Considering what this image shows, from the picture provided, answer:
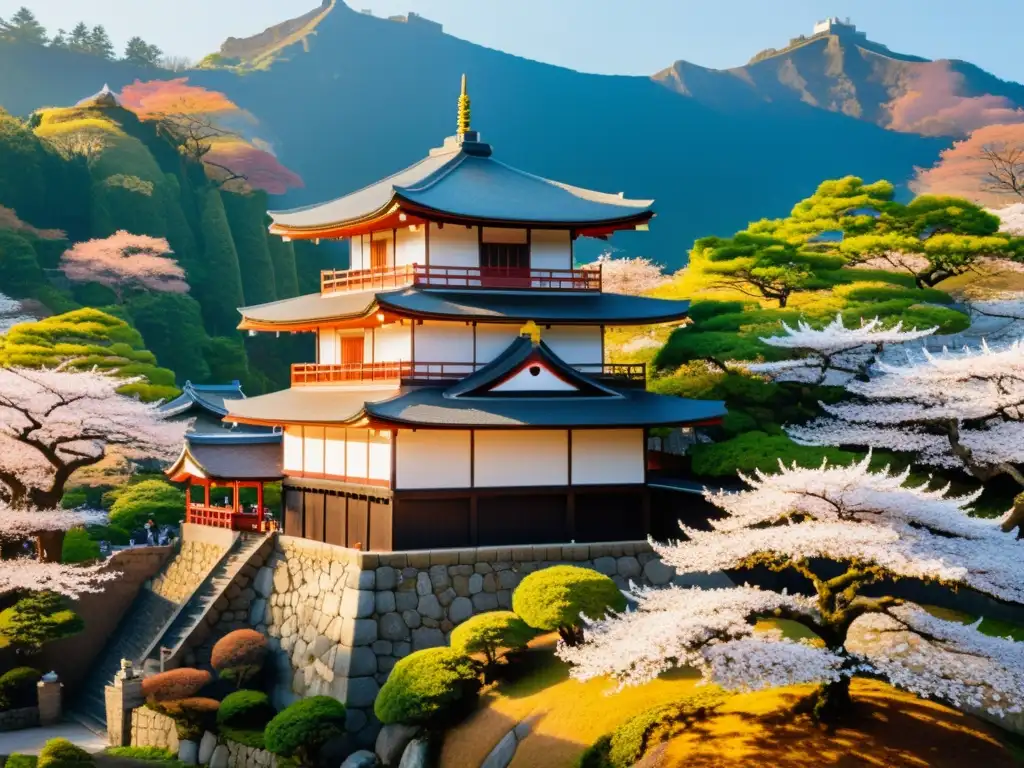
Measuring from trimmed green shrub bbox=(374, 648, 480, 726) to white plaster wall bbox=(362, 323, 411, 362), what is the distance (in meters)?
8.91

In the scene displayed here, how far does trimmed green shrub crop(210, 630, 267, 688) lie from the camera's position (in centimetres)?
3083

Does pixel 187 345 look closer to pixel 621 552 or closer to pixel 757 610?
pixel 621 552

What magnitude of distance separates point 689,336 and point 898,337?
21.5 ft

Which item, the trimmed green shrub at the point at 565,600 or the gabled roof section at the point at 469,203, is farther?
the gabled roof section at the point at 469,203

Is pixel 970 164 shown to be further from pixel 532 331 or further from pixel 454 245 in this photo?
pixel 532 331

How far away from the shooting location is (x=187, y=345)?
224 ft

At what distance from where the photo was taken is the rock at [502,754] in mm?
24516

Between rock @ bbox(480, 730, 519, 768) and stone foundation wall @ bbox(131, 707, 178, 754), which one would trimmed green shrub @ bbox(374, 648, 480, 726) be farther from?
stone foundation wall @ bbox(131, 707, 178, 754)

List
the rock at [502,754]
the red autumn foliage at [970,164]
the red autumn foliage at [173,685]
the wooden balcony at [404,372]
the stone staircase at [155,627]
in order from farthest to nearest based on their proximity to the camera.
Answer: the red autumn foliage at [970,164]
the stone staircase at [155,627]
the wooden balcony at [404,372]
the red autumn foliage at [173,685]
the rock at [502,754]

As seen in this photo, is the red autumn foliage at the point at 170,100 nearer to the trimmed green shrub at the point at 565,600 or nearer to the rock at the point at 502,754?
the trimmed green shrub at the point at 565,600

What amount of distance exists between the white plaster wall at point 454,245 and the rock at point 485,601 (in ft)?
29.5

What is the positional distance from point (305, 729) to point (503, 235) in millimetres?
14238

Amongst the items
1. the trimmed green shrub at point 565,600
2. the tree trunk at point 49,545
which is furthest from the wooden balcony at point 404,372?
the tree trunk at point 49,545

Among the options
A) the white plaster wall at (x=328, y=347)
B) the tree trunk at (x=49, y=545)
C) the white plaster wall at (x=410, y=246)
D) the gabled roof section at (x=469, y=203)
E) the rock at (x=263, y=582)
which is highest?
the gabled roof section at (x=469, y=203)
